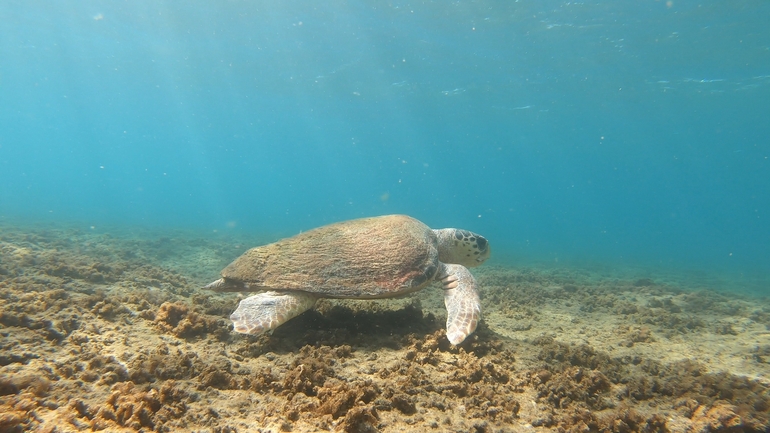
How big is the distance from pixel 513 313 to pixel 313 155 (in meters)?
100

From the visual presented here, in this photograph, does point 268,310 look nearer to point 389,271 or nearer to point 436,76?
point 389,271

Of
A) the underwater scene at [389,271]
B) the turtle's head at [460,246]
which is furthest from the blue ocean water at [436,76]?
the turtle's head at [460,246]

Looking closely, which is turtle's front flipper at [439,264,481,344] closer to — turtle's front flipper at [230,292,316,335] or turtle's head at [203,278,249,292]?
turtle's front flipper at [230,292,316,335]

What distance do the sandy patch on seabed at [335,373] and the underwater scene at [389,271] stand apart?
0.02 meters

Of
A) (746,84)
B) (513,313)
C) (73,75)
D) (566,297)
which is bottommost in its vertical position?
(566,297)

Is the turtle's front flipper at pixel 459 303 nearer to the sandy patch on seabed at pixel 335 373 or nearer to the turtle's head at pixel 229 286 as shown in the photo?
the sandy patch on seabed at pixel 335 373

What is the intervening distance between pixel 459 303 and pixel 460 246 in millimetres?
2076

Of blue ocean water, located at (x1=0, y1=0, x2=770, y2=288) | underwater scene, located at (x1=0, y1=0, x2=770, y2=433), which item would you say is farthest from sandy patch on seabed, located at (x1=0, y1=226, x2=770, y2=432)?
blue ocean water, located at (x1=0, y1=0, x2=770, y2=288)

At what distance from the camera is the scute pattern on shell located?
13.2 feet

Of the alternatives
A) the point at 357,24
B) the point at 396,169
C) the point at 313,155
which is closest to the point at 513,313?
the point at 357,24

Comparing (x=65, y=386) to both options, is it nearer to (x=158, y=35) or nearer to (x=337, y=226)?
(x=337, y=226)

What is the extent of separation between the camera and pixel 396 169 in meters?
127

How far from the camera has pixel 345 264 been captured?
420 centimetres

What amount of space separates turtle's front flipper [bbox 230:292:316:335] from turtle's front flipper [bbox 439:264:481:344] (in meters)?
1.71
